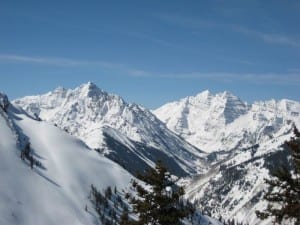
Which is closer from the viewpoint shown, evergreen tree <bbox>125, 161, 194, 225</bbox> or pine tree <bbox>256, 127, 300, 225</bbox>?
pine tree <bbox>256, 127, 300, 225</bbox>

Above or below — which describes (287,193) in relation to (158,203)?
above

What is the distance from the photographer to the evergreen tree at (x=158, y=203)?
126 ft

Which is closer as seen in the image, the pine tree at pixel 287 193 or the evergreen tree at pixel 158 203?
the pine tree at pixel 287 193

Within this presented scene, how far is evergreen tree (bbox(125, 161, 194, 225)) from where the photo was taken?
38.3 metres

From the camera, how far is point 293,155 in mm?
35688

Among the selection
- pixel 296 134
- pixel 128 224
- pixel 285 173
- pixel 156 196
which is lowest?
pixel 128 224

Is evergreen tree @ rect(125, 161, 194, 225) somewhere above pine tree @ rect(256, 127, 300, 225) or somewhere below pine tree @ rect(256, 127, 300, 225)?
below

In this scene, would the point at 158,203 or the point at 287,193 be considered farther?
the point at 158,203

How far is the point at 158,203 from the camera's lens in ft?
127

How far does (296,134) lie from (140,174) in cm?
1132

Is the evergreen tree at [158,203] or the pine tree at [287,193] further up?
the pine tree at [287,193]

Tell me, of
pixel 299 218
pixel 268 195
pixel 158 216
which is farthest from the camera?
pixel 158 216

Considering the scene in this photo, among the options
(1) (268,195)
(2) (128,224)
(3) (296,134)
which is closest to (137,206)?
(2) (128,224)

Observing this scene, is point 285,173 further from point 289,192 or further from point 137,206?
point 137,206
